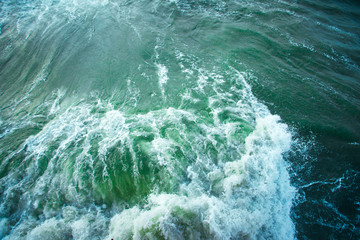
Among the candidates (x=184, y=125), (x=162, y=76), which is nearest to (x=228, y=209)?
(x=184, y=125)

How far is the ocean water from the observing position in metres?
5.60

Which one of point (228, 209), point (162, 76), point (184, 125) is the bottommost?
point (228, 209)

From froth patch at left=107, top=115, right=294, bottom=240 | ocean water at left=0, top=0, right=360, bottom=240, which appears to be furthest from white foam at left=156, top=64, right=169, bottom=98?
froth patch at left=107, top=115, right=294, bottom=240

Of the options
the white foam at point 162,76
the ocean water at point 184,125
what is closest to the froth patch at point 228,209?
the ocean water at point 184,125

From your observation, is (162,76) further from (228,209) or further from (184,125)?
(228,209)

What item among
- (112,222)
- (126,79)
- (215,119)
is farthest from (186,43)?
(112,222)

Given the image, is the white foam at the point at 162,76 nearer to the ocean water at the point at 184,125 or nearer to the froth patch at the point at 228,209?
the ocean water at the point at 184,125

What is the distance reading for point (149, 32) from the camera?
1279cm

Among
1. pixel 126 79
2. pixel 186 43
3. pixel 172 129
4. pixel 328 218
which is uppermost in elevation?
pixel 186 43

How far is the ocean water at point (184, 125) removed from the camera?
5.60 meters

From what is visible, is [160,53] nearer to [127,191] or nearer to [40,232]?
[127,191]

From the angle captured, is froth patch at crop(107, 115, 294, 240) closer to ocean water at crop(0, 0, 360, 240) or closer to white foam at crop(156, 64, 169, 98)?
ocean water at crop(0, 0, 360, 240)

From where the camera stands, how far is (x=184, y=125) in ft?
26.0

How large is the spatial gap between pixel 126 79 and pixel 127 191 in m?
6.07
